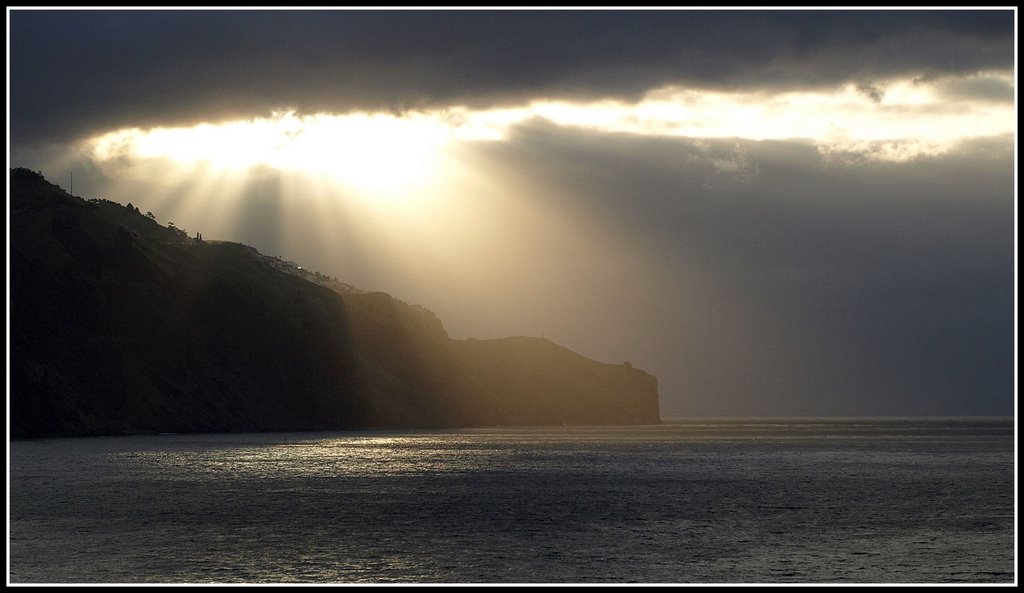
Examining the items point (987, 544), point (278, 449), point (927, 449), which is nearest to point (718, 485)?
point (987, 544)

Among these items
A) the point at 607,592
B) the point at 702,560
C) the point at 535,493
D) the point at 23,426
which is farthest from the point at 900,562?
the point at 23,426

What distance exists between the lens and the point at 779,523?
61.8 m

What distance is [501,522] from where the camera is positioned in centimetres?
6234

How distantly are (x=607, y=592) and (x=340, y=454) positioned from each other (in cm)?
10188

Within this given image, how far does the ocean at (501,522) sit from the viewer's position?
4447 cm

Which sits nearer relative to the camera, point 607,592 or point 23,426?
point 607,592

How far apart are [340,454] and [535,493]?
2294 inches

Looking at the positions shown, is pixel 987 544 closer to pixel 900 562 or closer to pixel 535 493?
pixel 900 562

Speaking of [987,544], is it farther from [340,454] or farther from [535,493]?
[340,454]

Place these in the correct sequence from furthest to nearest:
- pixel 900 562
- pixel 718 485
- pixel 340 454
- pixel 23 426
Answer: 1. pixel 23 426
2. pixel 340 454
3. pixel 718 485
4. pixel 900 562

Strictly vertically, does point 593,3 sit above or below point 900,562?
above

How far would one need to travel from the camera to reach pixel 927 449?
170 m

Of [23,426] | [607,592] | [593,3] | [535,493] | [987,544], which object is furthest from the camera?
[23,426]

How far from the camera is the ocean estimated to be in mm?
44469
